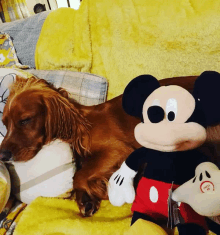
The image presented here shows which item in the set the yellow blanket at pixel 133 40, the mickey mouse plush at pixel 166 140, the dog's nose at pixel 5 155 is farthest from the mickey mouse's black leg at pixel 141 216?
the yellow blanket at pixel 133 40

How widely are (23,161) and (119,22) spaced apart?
85cm

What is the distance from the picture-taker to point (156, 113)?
65cm

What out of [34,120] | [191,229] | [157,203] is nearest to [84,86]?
[34,120]

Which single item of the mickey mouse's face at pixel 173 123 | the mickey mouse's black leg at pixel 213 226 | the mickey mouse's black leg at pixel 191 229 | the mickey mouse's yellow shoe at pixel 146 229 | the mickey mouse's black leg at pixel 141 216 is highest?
the mickey mouse's face at pixel 173 123

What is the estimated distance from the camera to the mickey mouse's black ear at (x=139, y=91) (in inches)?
29.6

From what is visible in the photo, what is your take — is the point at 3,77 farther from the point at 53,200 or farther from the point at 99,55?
the point at 53,200

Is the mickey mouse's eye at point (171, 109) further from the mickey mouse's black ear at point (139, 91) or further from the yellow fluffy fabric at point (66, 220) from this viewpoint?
the yellow fluffy fabric at point (66, 220)

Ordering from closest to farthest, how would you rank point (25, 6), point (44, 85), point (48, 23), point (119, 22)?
point (44, 85) → point (119, 22) → point (48, 23) → point (25, 6)

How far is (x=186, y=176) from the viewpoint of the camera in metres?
0.70

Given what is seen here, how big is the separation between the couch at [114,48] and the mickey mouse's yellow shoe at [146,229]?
23 cm

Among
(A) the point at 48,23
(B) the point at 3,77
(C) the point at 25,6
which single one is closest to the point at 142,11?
(A) the point at 48,23


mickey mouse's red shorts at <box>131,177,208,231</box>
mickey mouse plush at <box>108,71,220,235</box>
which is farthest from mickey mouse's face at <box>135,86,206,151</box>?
mickey mouse's red shorts at <box>131,177,208,231</box>

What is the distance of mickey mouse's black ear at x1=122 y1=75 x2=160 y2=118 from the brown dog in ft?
0.89

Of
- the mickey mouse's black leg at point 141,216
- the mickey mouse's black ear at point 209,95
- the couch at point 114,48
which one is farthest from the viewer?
the couch at point 114,48
